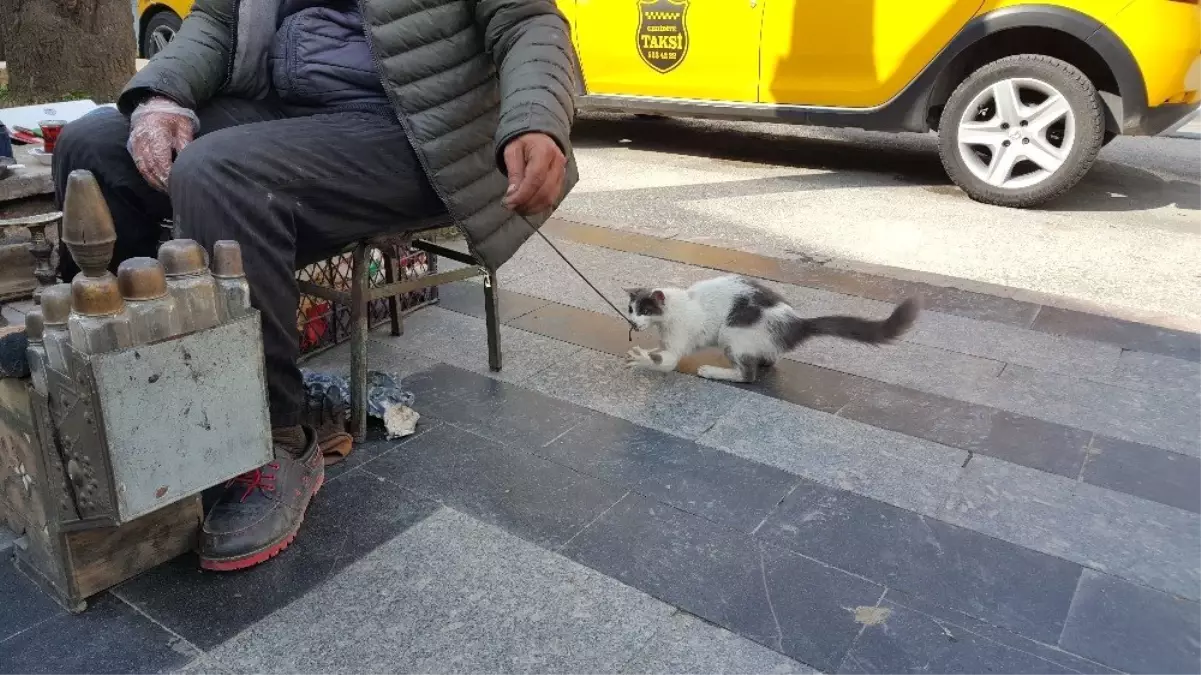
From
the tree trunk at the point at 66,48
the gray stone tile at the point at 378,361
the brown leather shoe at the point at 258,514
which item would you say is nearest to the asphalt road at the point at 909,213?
the gray stone tile at the point at 378,361

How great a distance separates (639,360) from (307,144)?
1450 mm

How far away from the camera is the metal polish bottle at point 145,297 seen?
1683 mm

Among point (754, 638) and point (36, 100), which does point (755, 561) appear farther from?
point (36, 100)

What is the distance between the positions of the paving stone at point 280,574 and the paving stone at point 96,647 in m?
0.04

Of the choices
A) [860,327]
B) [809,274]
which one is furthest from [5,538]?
[809,274]

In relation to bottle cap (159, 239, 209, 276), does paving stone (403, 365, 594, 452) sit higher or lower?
lower

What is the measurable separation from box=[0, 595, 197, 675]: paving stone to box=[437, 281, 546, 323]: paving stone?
1.95 m

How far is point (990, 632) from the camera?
1888 millimetres

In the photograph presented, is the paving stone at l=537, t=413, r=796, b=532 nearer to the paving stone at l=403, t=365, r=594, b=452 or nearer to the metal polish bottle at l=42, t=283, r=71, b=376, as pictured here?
the paving stone at l=403, t=365, r=594, b=452

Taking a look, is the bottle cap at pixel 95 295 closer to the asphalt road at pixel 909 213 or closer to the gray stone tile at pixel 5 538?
the gray stone tile at pixel 5 538

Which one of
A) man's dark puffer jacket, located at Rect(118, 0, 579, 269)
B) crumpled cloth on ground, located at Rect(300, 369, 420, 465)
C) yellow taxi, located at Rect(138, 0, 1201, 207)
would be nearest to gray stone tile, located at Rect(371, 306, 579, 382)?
crumpled cloth on ground, located at Rect(300, 369, 420, 465)

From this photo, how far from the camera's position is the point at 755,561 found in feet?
6.95

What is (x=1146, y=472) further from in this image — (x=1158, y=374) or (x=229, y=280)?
(x=229, y=280)

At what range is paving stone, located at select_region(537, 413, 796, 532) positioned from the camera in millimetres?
2354
